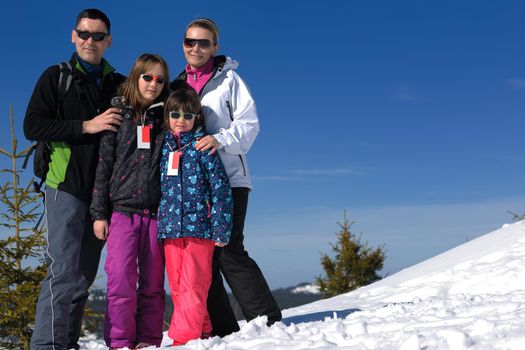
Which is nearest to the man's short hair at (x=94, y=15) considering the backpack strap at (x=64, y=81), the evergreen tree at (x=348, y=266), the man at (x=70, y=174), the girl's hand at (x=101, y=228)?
the man at (x=70, y=174)

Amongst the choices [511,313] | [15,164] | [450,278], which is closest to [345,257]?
[450,278]

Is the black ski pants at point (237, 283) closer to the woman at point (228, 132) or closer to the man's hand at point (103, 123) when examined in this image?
the woman at point (228, 132)

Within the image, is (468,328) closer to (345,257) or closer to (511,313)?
(511,313)

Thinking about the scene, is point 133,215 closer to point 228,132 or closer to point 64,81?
point 228,132

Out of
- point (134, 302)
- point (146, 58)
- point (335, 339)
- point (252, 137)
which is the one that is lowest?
point (335, 339)

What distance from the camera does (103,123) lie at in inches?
195

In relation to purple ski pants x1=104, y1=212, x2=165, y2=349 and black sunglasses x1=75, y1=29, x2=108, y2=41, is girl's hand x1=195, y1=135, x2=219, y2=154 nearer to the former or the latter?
purple ski pants x1=104, y1=212, x2=165, y2=349

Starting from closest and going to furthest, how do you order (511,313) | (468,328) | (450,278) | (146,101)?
(468,328) < (511,313) < (146,101) < (450,278)

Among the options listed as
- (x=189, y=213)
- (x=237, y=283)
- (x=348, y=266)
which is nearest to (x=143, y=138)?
(x=189, y=213)

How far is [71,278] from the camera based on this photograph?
5062mm

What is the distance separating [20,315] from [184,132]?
5917 mm

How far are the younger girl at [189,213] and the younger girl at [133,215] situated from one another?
0.14m

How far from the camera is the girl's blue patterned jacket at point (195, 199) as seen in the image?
4.87 metres

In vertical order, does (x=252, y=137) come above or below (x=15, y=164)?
below
